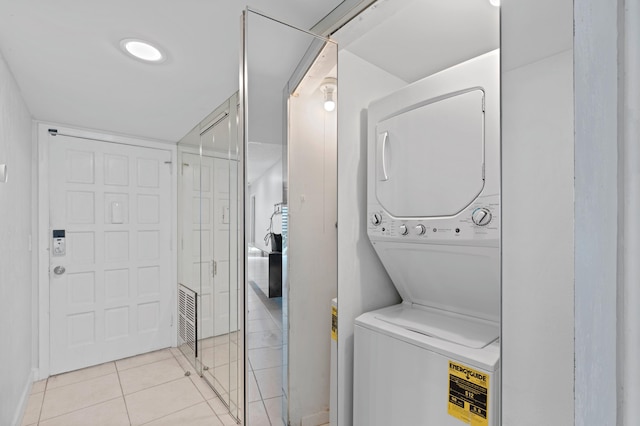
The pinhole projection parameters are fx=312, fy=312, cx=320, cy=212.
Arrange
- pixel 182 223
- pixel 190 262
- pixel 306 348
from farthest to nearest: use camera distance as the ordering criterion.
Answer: pixel 182 223
pixel 190 262
pixel 306 348

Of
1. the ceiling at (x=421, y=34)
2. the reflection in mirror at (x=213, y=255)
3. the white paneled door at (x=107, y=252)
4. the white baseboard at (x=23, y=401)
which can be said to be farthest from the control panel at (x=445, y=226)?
the white paneled door at (x=107, y=252)

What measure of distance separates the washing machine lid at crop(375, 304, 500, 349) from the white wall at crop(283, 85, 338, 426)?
320 millimetres

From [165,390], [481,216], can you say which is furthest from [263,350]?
[165,390]

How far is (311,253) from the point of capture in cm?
148

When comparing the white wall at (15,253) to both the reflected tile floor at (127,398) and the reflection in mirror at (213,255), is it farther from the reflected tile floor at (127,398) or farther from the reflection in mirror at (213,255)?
the reflection in mirror at (213,255)

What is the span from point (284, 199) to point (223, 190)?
4.63 ft

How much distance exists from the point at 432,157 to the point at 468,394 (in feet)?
2.85

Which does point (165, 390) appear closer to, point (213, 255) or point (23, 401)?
point (23, 401)

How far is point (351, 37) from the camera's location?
1.43m
